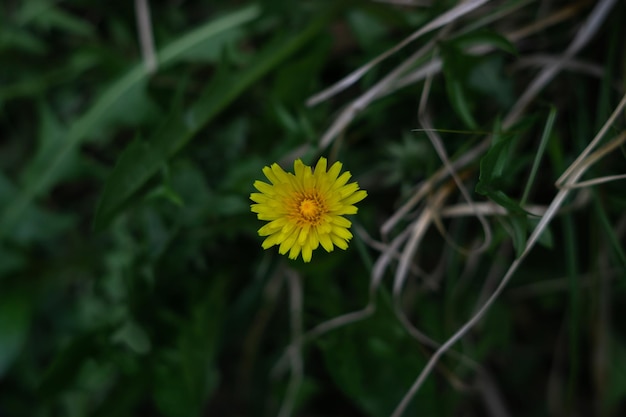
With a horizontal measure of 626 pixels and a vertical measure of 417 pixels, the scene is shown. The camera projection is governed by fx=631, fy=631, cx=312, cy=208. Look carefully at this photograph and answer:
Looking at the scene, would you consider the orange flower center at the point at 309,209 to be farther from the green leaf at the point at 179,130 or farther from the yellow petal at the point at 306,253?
the green leaf at the point at 179,130

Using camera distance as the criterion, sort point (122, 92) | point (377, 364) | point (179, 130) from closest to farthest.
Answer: point (179, 130)
point (377, 364)
point (122, 92)

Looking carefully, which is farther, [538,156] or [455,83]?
[455,83]

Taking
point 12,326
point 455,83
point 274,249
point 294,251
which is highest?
point 455,83

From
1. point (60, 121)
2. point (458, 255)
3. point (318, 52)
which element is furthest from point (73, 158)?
point (458, 255)

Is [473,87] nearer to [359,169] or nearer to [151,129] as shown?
[359,169]

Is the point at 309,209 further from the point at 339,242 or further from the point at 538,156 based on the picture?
the point at 538,156

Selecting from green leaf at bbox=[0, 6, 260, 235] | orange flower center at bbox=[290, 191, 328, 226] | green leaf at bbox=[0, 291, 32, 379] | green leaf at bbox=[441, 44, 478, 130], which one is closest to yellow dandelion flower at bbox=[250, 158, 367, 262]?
orange flower center at bbox=[290, 191, 328, 226]

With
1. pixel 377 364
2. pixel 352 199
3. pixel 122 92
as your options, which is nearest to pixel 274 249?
pixel 377 364

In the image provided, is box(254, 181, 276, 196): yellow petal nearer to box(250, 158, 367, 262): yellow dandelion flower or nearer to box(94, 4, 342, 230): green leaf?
box(250, 158, 367, 262): yellow dandelion flower
